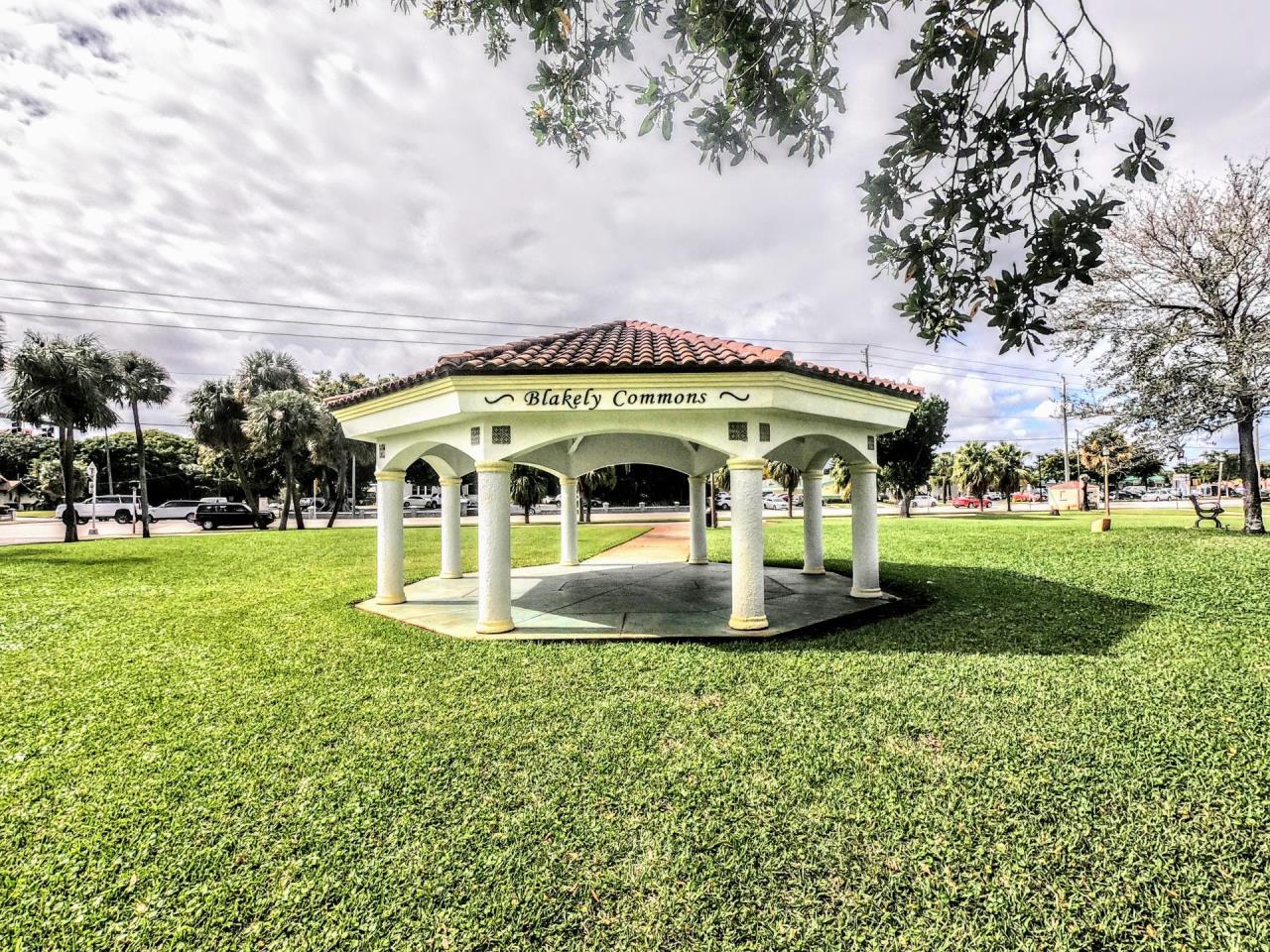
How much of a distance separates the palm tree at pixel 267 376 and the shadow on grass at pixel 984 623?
3732 centimetres

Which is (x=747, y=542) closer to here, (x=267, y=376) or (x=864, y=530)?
(x=864, y=530)

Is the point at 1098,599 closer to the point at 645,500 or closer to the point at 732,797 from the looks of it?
the point at 732,797

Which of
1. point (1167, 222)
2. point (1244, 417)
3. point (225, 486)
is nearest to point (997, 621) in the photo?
point (1244, 417)

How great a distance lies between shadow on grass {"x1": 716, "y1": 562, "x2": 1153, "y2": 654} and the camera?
837 centimetres

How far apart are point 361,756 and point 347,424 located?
758cm

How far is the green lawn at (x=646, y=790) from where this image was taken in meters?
3.51

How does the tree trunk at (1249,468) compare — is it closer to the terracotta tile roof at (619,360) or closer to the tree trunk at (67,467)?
the terracotta tile roof at (619,360)

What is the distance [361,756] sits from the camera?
5359mm

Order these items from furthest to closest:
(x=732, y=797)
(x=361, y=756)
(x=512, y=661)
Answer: (x=512, y=661)
(x=361, y=756)
(x=732, y=797)

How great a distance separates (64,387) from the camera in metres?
24.6

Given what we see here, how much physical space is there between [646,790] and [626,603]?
6.77m

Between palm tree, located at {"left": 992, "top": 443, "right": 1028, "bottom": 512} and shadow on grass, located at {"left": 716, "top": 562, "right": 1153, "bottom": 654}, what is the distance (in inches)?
1771

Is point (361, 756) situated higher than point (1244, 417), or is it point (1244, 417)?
point (1244, 417)

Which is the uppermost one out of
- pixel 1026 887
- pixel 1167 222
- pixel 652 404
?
pixel 1167 222
